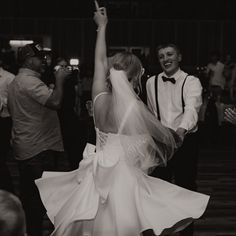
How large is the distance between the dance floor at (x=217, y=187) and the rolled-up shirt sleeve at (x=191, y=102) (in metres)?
1.12

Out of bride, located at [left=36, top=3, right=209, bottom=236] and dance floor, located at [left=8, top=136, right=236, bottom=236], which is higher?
bride, located at [left=36, top=3, right=209, bottom=236]

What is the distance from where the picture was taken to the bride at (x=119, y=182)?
411 centimetres

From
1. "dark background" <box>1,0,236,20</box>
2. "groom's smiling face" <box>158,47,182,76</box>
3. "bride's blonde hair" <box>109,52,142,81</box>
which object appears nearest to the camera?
"bride's blonde hair" <box>109,52,142,81</box>

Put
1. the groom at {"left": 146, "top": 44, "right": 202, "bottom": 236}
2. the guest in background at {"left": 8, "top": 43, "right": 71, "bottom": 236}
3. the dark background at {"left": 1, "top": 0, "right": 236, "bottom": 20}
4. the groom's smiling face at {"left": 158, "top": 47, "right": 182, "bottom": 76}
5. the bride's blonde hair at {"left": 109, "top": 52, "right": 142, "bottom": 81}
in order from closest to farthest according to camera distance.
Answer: the bride's blonde hair at {"left": 109, "top": 52, "right": 142, "bottom": 81}
the guest in background at {"left": 8, "top": 43, "right": 71, "bottom": 236}
the groom at {"left": 146, "top": 44, "right": 202, "bottom": 236}
the groom's smiling face at {"left": 158, "top": 47, "right": 182, "bottom": 76}
the dark background at {"left": 1, "top": 0, "right": 236, "bottom": 20}

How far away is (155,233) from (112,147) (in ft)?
1.81

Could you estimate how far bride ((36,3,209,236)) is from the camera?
4113 millimetres

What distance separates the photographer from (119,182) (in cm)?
420

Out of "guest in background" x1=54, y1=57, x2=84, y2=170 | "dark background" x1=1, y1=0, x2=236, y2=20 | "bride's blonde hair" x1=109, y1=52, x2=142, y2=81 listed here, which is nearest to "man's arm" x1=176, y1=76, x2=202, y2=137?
"bride's blonde hair" x1=109, y1=52, x2=142, y2=81

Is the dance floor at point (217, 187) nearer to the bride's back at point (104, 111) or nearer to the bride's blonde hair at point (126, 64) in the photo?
the bride's back at point (104, 111)

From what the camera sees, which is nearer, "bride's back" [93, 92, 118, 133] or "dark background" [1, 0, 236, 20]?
"bride's back" [93, 92, 118, 133]

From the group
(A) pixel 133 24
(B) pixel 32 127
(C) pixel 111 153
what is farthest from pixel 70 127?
(A) pixel 133 24

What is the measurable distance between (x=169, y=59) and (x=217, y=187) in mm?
2997

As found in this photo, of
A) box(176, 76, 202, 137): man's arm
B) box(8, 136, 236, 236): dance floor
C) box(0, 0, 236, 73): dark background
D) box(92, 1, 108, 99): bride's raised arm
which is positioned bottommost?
box(8, 136, 236, 236): dance floor

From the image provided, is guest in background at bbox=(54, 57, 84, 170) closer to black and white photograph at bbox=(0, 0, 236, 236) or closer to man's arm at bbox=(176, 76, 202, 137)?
black and white photograph at bbox=(0, 0, 236, 236)
